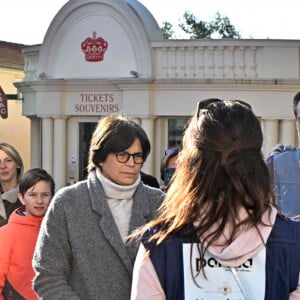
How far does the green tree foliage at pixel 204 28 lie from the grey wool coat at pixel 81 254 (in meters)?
36.5

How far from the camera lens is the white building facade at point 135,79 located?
44.1ft

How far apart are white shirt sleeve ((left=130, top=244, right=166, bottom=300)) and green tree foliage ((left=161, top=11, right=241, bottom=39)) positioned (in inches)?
1467

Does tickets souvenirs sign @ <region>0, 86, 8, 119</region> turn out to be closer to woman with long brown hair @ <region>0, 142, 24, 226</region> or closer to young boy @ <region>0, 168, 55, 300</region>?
woman with long brown hair @ <region>0, 142, 24, 226</region>

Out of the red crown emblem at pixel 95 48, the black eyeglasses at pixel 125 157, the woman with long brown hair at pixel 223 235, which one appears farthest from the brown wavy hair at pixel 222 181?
the red crown emblem at pixel 95 48

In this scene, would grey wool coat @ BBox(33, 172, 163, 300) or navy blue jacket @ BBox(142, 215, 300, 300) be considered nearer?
navy blue jacket @ BBox(142, 215, 300, 300)

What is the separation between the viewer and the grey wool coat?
8.46ft

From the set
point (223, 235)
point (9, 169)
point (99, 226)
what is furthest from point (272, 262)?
point (9, 169)

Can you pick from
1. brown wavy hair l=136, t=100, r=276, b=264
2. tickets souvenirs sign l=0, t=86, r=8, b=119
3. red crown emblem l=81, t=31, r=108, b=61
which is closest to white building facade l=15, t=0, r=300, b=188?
red crown emblem l=81, t=31, r=108, b=61

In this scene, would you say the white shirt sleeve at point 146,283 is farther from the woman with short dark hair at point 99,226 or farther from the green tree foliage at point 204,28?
the green tree foliage at point 204,28

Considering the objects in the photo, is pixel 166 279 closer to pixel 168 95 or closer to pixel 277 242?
pixel 277 242

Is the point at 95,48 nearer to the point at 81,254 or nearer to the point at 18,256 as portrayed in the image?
the point at 18,256

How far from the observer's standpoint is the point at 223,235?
1.83 m

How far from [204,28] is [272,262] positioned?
38.0m

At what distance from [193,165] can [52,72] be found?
13771mm
